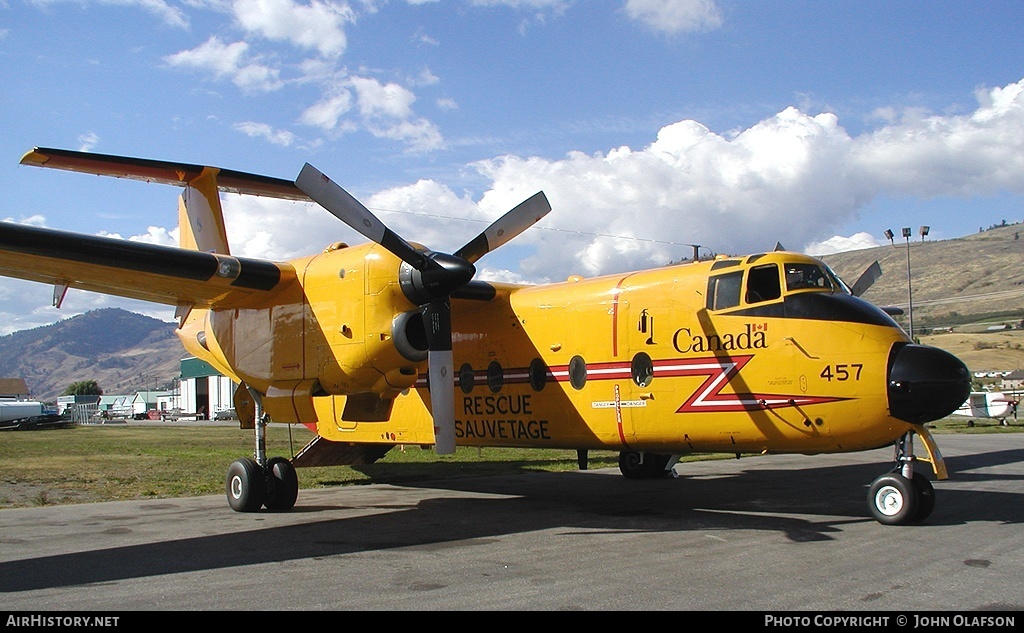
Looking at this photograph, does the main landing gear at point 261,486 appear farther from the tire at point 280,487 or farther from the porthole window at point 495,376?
the porthole window at point 495,376

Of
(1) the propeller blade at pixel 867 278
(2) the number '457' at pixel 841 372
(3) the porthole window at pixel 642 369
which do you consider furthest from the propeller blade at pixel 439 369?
(1) the propeller blade at pixel 867 278

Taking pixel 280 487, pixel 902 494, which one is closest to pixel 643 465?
pixel 902 494

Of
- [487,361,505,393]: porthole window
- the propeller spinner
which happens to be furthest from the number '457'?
[487,361,505,393]: porthole window

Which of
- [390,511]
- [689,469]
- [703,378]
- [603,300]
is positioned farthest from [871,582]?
[689,469]

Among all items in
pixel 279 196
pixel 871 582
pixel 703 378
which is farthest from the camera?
pixel 279 196

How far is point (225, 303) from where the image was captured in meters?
12.6

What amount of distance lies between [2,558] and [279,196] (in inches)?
351

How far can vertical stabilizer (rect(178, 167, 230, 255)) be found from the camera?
14.3m

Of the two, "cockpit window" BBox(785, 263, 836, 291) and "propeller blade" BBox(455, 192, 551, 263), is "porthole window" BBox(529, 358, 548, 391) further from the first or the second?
"cockpit window" BBox(785, 263, 836, 291)

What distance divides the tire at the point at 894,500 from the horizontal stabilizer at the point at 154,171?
8.72 meters

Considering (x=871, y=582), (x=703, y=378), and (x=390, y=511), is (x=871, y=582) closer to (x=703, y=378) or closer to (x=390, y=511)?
(x=703, y=378)

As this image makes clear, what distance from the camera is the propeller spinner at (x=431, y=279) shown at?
10438 mm

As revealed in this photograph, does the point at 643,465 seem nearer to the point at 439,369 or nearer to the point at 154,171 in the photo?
the point at 439,369

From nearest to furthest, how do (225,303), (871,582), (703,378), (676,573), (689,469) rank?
(871,582) < (676,573) < (703,378) < (225,303) < (689,469)
